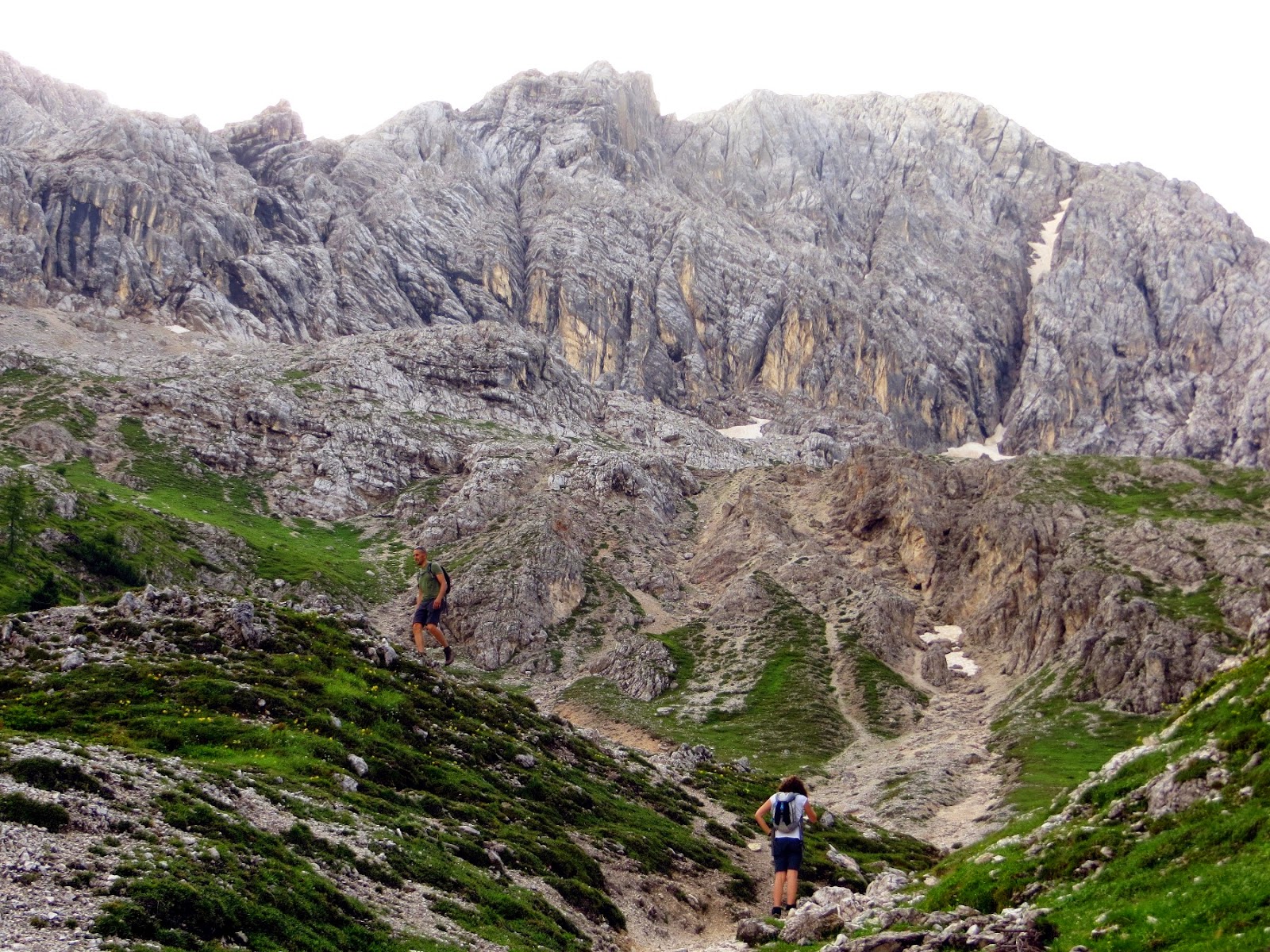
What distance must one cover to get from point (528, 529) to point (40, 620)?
116471mm

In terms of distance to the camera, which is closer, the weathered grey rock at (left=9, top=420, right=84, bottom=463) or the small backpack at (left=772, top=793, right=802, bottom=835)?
the small backpack at (left=772, top=793, right=802, bottom=835)

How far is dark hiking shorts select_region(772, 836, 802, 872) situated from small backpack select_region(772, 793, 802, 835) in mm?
552

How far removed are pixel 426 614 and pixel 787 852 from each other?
2127cm

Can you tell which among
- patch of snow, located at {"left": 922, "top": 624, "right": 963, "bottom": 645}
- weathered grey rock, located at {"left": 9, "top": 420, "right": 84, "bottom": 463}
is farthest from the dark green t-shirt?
weathered grey rock, located at {"left": 9, "top": 420, "right": 84, "bottom": 463}

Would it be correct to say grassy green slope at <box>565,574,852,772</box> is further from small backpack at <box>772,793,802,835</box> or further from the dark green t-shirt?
small backpack at <box>772,793,802,835</box>

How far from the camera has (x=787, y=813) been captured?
33.0 meters

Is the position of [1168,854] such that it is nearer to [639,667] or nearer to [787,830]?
[787,830]

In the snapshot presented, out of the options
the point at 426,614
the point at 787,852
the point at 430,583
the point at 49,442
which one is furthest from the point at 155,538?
the point at 787,852

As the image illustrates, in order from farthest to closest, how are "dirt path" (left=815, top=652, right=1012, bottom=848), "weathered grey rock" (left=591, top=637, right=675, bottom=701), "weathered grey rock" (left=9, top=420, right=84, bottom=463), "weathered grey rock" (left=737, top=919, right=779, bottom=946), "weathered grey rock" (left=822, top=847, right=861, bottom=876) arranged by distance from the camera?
"weathered grey rock" (left=9, top=420, right=84, bottom=463)
"weathered grey rock" (left=591, top=637, right=675, bottom=701)
"dirt path" (left=815, top=652, right=1012, bottom=848)
"weathered grey rock" (left=822, top=847, right=861, bottom=876)
"weathered grey rock" (left=737, top=919, right=779, bottom=946)

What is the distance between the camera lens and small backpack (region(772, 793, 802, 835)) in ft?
108

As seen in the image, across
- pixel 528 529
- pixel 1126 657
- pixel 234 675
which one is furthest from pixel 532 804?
pixel 528 529

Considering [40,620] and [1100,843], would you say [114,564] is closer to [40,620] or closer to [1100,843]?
[40,620]

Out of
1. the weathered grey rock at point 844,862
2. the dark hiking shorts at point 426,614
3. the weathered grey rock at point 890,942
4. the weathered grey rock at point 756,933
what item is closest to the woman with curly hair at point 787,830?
the weathered grey rock at point 756,933

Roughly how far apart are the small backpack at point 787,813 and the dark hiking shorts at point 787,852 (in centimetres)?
55
